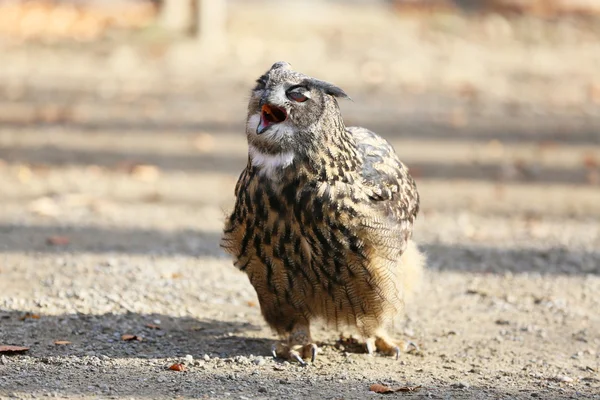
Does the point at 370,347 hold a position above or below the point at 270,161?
below

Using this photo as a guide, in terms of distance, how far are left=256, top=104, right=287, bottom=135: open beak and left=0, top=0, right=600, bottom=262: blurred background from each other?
6.85 ft

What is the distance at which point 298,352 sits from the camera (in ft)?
18.0

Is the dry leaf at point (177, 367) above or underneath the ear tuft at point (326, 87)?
underneath

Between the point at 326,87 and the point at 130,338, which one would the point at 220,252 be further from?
the point at 326,87

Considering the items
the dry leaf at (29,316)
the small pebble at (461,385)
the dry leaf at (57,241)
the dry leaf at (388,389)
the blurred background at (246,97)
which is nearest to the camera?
the dry leaf at (388,389)

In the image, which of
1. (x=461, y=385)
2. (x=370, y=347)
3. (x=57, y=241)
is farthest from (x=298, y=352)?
(x=57, y=241)

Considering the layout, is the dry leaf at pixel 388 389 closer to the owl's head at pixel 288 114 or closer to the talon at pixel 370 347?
the talon at pixel 370 347

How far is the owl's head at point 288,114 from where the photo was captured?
4.82 m

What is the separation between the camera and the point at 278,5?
772 inches

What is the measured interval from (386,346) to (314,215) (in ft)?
4.04

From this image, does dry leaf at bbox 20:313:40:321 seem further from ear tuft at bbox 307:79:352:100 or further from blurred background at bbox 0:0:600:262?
ear tuft at bbox 307:79:352:100

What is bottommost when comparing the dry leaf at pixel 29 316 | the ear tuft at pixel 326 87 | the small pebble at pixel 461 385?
Result: the dry leaf at pixel 29 316

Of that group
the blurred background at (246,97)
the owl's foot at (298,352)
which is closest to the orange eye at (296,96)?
the owl's foot at (298,352)

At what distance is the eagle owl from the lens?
4883 mm
